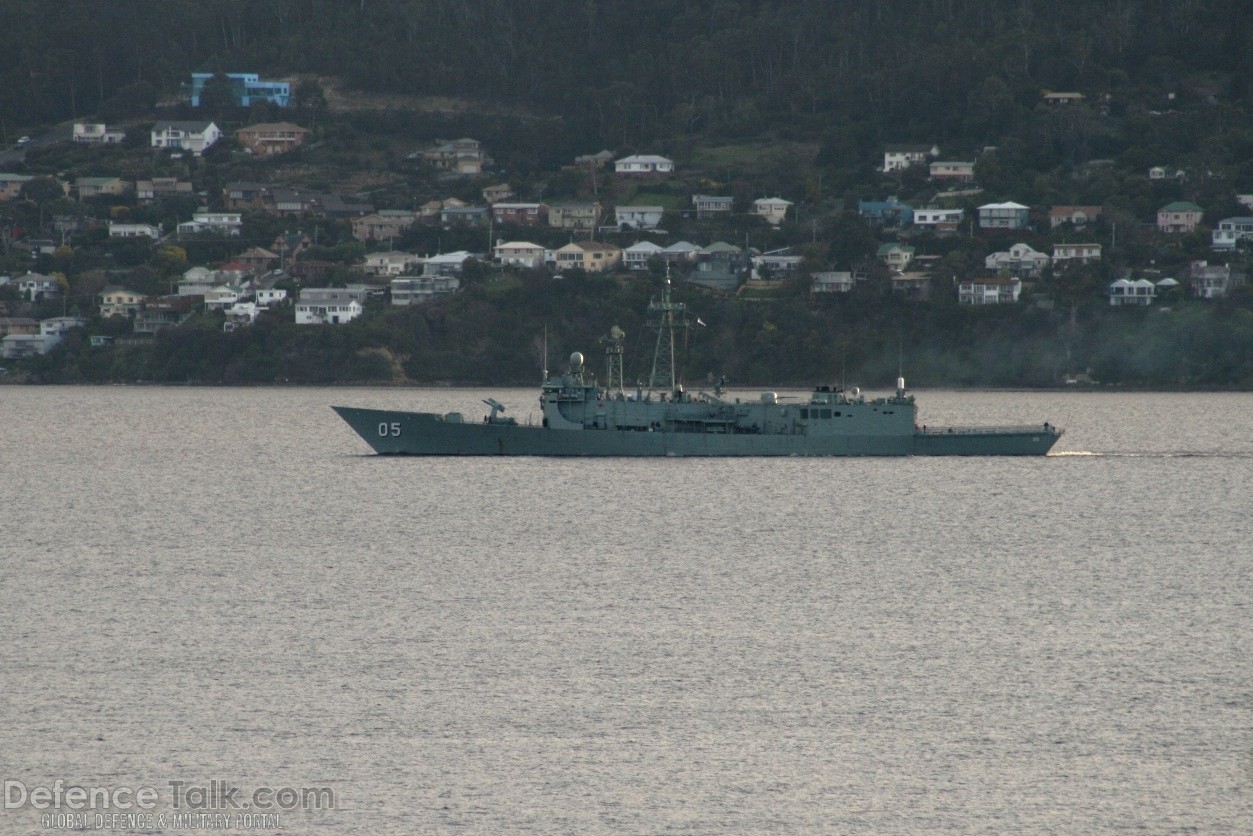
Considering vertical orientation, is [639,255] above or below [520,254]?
above

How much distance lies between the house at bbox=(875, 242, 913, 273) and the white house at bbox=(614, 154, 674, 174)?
3646 cm

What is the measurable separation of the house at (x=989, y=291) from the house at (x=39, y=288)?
8197cm

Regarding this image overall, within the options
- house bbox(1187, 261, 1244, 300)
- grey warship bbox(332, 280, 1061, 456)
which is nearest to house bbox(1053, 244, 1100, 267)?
house bbox(1187, 261, 1244, 300)

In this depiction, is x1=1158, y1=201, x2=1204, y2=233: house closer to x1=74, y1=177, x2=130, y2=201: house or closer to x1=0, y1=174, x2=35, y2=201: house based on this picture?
x1=74, y1=177, x2=130, y2=201: house

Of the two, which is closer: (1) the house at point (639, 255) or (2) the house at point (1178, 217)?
(1) the house at point (639, 255)

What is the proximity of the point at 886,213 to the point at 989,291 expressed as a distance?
25.6 metres

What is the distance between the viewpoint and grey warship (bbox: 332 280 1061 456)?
7906 cm

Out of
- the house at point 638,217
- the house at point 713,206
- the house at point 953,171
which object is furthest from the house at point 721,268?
the house at point 953,171

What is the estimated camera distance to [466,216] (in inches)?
7298

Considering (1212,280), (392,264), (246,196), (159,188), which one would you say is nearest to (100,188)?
(159,188)

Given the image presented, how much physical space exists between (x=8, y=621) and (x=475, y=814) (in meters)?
18.4

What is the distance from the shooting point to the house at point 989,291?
15075 cm

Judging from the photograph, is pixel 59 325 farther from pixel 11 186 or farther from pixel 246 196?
pixel 11 186

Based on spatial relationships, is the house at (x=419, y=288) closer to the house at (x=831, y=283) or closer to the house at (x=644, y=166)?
the house at (x=831, y=283)
